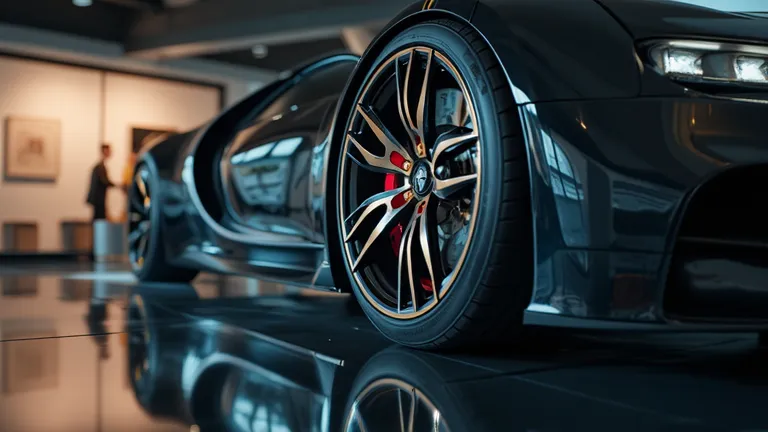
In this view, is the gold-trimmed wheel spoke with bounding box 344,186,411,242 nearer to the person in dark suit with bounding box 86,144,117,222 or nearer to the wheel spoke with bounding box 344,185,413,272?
the wheel spoke with bounding box 344,185,413,272

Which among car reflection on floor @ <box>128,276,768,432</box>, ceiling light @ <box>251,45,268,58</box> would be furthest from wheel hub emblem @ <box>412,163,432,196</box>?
ceiling light @ <box>251,45,268,58</box>

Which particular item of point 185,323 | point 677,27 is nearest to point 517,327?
point 677,27

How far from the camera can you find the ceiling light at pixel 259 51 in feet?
43.8

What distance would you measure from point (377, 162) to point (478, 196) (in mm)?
460

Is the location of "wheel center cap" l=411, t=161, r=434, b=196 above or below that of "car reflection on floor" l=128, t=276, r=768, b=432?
above

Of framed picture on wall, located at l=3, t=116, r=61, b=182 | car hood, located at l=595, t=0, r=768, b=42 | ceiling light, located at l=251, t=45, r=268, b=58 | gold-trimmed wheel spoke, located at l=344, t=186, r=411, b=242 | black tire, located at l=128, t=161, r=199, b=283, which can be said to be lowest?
black tire, located at l=128, t=161, r=199, b=283

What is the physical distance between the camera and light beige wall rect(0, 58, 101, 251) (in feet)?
39.3

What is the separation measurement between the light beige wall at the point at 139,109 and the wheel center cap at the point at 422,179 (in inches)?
458

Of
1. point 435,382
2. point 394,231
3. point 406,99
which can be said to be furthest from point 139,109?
point 435,382

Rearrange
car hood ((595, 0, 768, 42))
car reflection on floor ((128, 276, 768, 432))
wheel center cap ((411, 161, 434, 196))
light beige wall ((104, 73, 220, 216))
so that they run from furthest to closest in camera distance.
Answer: light beige wall ((104, 73, 220, 216)) → wheel center cap ((411, 161, 434, 196)) → car hood ((595, 0, 768, 42)) → car reflection on floor ((128, 276, 768, 432))

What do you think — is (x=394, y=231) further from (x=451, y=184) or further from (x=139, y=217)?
(x=139, y=217)

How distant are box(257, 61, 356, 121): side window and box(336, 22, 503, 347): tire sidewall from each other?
959mm

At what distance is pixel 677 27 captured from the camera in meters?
1.62

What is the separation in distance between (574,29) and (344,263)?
0.99m
